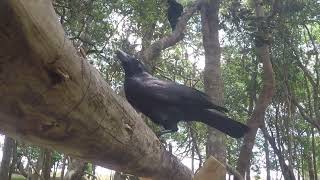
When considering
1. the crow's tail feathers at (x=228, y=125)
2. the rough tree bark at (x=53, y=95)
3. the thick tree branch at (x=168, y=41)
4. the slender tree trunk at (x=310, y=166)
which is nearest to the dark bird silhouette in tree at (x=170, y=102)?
the crow's tail feathers at (x=228, y=125)

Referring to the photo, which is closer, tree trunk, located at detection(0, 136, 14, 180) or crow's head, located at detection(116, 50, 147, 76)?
crow's head, located at detection(116, 50, 147, 76)

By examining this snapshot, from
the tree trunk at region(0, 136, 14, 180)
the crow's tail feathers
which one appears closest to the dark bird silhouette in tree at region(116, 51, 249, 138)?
the crow's tail feathers

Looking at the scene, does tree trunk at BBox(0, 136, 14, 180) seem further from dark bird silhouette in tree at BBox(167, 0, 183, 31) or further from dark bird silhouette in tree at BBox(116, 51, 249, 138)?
dark bird silhouette in tree at BBox(116, 51, 249, 138)

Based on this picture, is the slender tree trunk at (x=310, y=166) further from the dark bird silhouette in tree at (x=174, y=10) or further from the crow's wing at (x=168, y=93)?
the crow's wing at (x=168, y=93)

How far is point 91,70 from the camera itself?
136cm

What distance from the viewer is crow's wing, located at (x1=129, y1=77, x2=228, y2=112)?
302 cm

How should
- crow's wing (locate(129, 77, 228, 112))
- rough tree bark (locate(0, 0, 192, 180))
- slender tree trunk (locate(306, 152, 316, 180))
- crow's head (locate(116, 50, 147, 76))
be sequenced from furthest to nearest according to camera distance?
slender tree trunk (locate(306, 152, 316, 180)), crow's head (locate(116, 50, 147, 76)), crow's wing (locate(129, 77, 228, 112)), rough tree bark (locate(0, 0, 192, 180))

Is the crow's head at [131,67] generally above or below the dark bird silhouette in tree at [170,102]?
above

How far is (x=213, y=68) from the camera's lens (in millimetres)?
6004

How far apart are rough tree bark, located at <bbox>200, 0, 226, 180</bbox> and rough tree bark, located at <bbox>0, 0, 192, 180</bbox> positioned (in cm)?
375

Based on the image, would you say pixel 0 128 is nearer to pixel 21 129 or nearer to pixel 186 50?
pixel 21 129

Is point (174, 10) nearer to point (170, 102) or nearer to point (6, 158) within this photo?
point (170, 102)

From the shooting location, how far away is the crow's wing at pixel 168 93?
9.91ft

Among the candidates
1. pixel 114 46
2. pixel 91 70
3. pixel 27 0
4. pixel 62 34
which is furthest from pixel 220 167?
pixel 114 46
